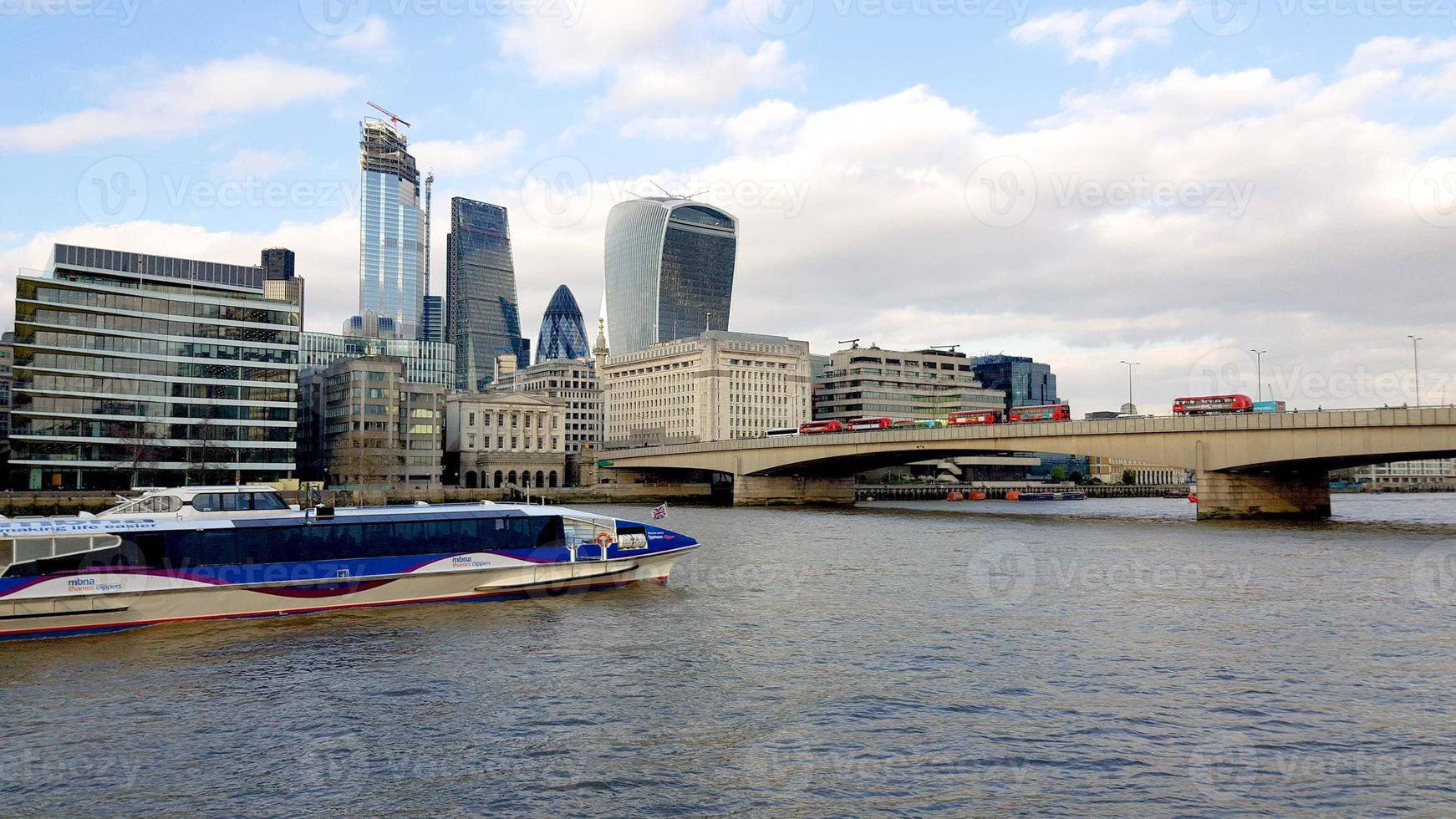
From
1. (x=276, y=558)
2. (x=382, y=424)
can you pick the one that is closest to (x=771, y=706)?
(x=276, y=558)

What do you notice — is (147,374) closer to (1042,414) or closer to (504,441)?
(504,441)

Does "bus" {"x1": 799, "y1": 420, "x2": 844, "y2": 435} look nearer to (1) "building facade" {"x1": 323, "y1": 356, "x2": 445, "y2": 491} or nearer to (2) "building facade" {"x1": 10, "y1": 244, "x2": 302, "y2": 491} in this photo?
(1) "building facade" {"x1": 323, "y1": 356, "x2": 445, "y2": 491}

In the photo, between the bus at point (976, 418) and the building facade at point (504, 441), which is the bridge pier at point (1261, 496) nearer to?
the bus at point (976, 418)

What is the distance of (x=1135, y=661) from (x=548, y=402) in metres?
170

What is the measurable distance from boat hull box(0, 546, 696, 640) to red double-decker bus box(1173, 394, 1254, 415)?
196 ft

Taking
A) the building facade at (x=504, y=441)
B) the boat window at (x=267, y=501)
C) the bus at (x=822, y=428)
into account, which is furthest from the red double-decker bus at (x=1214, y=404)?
the building facade at (x=504, y=441)

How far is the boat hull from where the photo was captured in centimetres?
3005

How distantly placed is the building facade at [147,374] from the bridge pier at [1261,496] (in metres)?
92.4

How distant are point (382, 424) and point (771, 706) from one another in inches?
5217

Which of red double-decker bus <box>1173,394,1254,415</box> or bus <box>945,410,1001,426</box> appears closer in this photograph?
red double-decker bus <box>1173,394,1254,415</box>

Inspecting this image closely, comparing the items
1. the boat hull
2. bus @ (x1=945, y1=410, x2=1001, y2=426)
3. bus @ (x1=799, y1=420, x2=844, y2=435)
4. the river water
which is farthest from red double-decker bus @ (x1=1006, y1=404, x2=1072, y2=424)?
the boat hull

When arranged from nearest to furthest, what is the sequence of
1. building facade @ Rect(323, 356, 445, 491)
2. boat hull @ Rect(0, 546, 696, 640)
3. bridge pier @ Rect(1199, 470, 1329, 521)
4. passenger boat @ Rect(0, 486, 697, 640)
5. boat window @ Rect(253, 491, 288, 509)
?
boat hull @ Rect(0, 546, 696, 640) → passenger boat @ Rect(0, 486, 697, 640) → boat window @ Rect(253, 491, 288, 509) → bridge pier @ Rect(1199, 470, 1329, 521) → building facade @ Rect(323, 356, 445, 491)

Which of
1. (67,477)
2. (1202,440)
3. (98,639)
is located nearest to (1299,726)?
(98,639)

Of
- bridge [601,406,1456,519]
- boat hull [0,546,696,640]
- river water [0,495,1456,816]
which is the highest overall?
bridge [601,406,1456,519]
